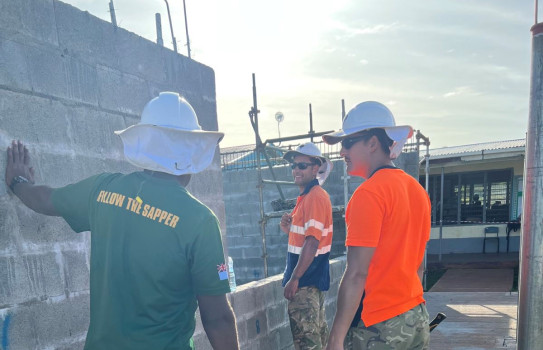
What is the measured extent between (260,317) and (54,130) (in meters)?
2.37

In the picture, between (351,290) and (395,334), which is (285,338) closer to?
(395,334)

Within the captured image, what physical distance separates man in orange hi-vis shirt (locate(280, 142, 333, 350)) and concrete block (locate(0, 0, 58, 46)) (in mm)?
2303

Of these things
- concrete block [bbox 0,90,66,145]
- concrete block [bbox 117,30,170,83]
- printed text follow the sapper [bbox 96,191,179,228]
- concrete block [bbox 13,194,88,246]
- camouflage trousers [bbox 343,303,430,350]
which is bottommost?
camouflage trousers [bbox 343,303,430,350]

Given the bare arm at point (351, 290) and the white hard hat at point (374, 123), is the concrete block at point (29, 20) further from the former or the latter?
the bare arm at point (351, 290)

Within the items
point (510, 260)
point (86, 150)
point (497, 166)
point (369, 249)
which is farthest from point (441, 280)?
point (86, 150)

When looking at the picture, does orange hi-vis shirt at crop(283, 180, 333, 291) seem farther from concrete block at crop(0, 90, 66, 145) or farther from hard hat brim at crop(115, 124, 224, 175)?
concrete block at crop(0, 90, 66, 145)

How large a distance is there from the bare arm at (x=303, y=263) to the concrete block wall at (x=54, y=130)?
Answer: 162 cm

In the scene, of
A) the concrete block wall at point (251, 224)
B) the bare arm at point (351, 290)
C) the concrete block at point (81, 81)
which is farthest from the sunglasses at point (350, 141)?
the concrete block wall at point (251, 224)

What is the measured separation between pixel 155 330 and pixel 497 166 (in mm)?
14008

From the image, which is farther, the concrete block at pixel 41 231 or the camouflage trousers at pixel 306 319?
the camouflage trousers at pixel 306 319

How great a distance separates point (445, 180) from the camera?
1400cm

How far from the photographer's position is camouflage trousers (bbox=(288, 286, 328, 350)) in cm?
342

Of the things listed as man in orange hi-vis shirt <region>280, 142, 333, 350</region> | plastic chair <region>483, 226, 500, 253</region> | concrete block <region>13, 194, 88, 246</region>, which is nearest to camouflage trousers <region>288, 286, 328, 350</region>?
man in orange hi-vis shirt <region>280, 142, 333, 350</region>

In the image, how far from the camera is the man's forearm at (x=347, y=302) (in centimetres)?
197
